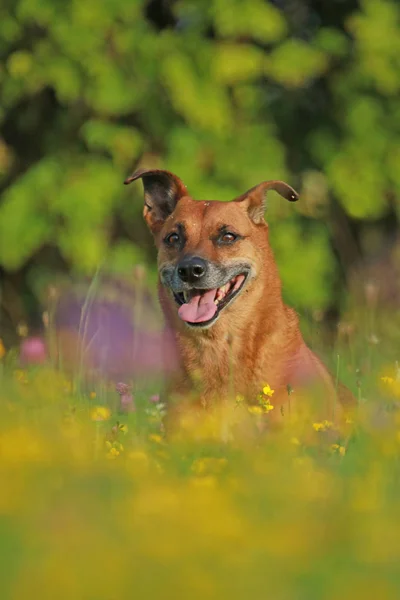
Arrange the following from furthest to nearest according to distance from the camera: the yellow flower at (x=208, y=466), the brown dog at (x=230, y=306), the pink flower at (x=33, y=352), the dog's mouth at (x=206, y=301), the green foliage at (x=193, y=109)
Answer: the green foliage at (x=193, y=109) → the pink flower at (x=33, y=352) → the dog's mouth at (x=206, y=301) → the brown dog at (x=230, y=306) → the yellow flower at (x=208, y=466)

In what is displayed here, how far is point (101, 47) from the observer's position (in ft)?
28.1

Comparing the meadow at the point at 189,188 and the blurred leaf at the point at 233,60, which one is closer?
the meadow at the point at 189,188

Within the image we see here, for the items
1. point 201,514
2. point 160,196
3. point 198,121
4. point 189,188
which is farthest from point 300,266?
point 201,514

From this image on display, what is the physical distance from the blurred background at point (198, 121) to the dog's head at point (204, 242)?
2.62m

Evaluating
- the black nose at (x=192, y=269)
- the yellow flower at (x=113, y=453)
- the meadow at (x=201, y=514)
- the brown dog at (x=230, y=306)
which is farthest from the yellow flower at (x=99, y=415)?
the black nose at (x=192, y=269)

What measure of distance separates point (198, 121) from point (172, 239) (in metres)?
3.29

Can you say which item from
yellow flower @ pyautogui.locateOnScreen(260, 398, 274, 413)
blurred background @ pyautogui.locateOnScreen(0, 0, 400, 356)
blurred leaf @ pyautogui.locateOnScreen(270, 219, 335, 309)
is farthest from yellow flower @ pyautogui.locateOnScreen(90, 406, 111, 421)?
blurred leaf @ pyautogui.locateOnScreen(270, 219, 335, 309)

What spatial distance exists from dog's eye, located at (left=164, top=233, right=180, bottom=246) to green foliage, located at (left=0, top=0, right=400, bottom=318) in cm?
292

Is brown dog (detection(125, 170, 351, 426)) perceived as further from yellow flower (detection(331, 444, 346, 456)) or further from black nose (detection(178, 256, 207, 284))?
A: yellow flower (detection(331, 444, 346, 456))

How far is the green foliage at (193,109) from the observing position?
27.8 feet

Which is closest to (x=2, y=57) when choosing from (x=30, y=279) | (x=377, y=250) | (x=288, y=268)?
(x=30, y=279)

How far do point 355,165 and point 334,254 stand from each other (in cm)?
166

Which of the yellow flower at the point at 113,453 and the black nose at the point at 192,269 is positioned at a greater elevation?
the black nose at the point at 192,269

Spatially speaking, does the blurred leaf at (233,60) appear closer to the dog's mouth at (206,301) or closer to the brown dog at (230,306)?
the brown dog at (230,306)
